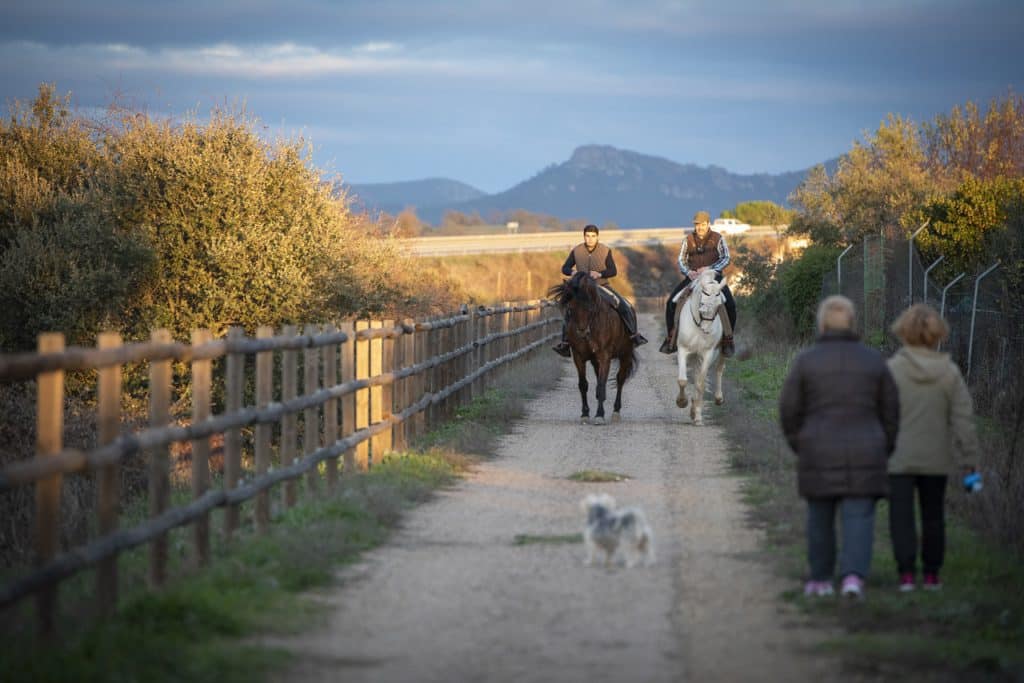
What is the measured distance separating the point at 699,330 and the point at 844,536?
10.1 meters

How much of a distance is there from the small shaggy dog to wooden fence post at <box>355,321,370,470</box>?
4.22 metres

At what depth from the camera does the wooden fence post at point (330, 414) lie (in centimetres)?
1117

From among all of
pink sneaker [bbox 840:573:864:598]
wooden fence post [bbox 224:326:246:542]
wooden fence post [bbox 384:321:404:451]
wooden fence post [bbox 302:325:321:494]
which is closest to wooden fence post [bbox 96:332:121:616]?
wooden fence post [bbox 224:326:246:542]

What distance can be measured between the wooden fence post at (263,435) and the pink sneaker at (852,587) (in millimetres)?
4008

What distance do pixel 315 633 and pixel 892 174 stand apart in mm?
37301

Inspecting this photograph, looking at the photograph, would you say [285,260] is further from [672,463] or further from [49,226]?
[672,463]

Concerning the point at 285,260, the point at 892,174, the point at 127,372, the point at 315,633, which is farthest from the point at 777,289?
the point at 315,633

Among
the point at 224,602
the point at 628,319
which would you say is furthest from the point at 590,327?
the point at 224,602

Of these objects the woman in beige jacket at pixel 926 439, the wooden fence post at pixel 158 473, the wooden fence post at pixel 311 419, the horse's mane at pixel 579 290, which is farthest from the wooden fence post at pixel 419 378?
the woman in beige jacket at pixel 926 439

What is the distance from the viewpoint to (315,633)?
6.78 meters

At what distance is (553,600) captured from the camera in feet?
24.8

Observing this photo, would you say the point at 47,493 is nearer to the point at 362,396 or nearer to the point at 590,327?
the point at 362,396

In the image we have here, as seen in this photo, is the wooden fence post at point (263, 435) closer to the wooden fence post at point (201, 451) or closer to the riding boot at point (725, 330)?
the wooden fence post at point (201, 451)

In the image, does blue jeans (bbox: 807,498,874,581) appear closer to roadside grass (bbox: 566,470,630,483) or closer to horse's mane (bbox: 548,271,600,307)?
roadside grass (bbox: 566,470,630,483)
